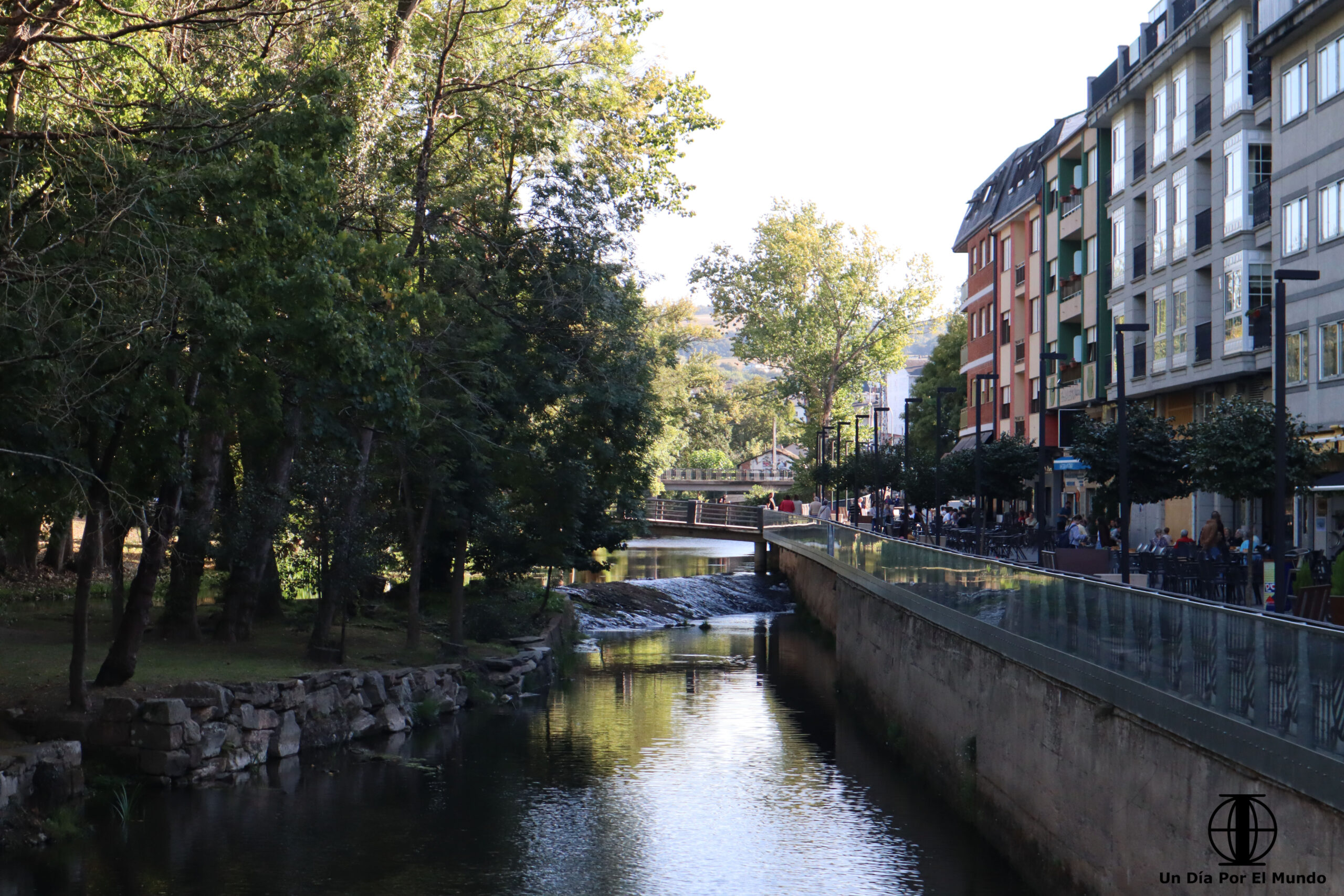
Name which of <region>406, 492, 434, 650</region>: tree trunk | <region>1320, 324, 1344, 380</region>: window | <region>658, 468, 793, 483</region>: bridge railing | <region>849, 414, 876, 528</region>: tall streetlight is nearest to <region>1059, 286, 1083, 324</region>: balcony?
<region>849, 414, 876, 528</region>: tall streetlight

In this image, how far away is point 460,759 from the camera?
898 inches

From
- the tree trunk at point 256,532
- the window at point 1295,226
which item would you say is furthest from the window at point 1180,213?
the tree trunk at point 256,532

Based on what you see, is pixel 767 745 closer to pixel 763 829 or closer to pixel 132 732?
pixel 763 829

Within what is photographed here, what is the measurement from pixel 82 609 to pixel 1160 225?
31343 mm

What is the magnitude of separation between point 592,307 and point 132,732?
1378 cm

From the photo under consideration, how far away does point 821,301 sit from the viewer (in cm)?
8175

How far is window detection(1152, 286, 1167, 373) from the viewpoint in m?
38.7

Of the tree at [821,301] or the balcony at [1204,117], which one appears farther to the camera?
the tree at [821,301]

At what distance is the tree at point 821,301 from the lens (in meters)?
81.8

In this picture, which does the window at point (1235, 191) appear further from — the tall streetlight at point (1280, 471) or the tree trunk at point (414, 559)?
the tree trunk at point (414, 559)

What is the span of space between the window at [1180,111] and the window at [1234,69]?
2467 mm

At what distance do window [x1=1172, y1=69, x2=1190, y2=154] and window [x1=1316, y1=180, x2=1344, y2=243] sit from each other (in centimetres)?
869

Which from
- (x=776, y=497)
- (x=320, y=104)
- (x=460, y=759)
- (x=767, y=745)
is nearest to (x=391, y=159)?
(x=320, y=104)

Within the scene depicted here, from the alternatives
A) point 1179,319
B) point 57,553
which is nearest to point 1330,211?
point 1179,319
